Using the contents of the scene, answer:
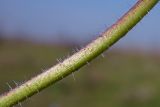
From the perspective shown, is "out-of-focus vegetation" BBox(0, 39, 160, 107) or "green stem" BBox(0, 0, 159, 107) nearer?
"green stem" BBox(0, 0, 159, 107)

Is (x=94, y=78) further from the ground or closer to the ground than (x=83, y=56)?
further from the ground

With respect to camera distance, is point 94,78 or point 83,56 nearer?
point 83,56

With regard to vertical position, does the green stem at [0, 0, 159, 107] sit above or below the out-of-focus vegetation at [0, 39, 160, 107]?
below

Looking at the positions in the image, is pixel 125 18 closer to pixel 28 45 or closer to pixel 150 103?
pixel 150 103

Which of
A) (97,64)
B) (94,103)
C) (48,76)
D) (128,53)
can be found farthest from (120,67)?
(48,76)
